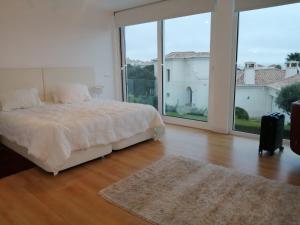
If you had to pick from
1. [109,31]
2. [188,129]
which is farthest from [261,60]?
[109,31]

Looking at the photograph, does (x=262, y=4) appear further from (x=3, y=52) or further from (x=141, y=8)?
(x=3, y=52)

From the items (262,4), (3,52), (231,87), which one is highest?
(262,4)

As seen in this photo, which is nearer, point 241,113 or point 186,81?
point 241,113

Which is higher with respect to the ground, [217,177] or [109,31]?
[109,31]

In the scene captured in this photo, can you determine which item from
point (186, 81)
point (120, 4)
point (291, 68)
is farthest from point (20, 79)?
point (291, 68)

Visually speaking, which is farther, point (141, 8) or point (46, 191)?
point (141, 8)

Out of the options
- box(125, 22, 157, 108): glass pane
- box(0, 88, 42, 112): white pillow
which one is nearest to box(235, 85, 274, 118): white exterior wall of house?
box(125, 22, 157, 108): glass pane

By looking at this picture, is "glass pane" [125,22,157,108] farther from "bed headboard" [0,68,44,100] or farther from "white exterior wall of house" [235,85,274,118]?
"bed headboard" [0,68,44,100]

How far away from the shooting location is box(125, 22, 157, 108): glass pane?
5.28m

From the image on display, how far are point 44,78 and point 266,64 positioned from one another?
384cm

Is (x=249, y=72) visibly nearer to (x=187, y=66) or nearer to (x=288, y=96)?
(x=288, y=96)

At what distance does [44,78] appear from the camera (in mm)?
4402

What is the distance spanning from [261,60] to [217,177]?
7.27ft

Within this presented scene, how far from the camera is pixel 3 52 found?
12.9ft
